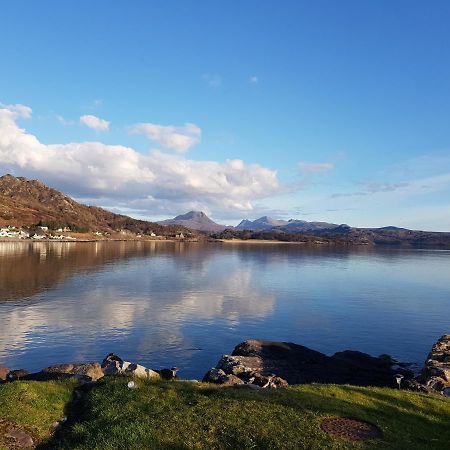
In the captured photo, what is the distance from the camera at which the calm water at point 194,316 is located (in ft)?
158

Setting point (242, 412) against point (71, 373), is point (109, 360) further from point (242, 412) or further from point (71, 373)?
point (242, 412)

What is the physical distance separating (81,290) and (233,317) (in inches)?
1467

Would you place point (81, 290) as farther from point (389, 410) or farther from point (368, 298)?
point (389, 410)

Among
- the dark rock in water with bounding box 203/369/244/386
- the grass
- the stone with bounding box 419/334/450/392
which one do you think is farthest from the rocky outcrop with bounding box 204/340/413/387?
the grass

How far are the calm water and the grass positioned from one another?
20368 mm

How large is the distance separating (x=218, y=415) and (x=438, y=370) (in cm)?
2715

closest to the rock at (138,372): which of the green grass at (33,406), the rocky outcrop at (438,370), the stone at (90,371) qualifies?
the stone at (90,371)

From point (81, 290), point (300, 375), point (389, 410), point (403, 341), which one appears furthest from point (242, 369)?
point (81, 290)

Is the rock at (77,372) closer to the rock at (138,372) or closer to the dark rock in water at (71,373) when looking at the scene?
the dark rock in water at (71,373)

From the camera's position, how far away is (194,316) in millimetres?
66000

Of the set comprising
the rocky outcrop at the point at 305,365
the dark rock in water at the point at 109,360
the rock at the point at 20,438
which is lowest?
the rocky outcrop at the point at 305,365

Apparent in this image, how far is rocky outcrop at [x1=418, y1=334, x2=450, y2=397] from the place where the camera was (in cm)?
3338

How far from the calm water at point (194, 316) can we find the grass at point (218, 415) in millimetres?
20368

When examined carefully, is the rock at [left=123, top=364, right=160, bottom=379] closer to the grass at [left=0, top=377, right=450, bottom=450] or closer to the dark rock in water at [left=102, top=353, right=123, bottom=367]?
the grass at [left=0, top=377, right=450, bottom=450]
